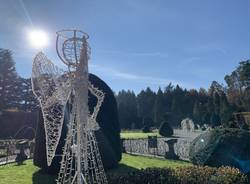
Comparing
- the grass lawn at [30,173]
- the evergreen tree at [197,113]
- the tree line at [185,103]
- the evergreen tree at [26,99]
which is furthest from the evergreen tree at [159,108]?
the grass lawn at [30,173]

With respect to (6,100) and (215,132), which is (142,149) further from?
(6,100)

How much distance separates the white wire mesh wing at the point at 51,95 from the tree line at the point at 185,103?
4514 centimetres

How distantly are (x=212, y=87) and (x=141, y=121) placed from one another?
→ 2843 cm

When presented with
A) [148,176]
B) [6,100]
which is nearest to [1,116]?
[6,100]

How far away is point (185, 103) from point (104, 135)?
59.0m

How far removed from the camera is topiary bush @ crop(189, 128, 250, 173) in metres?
12.7

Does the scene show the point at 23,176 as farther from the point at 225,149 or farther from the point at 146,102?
the point at 146,102

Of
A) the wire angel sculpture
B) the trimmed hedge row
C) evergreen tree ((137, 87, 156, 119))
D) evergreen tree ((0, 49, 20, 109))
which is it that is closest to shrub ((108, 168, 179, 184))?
the trimmed hedge row

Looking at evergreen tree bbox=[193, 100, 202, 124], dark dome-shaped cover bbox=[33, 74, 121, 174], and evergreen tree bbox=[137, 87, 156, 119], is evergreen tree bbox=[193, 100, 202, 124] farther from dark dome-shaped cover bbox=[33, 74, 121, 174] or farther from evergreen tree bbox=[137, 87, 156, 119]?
dark dome-shaped cover bbox=[33, 74, 121, 174]

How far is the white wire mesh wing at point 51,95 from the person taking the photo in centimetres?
694

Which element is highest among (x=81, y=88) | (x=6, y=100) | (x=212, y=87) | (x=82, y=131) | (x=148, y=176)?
(x=212, y=87)

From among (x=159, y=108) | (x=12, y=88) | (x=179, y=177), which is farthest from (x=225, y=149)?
(x=159, y=108)

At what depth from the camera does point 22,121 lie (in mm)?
40000

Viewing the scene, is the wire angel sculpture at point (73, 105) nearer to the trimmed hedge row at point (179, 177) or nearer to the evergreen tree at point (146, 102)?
the trimmed hedge row at point (179, 177)
